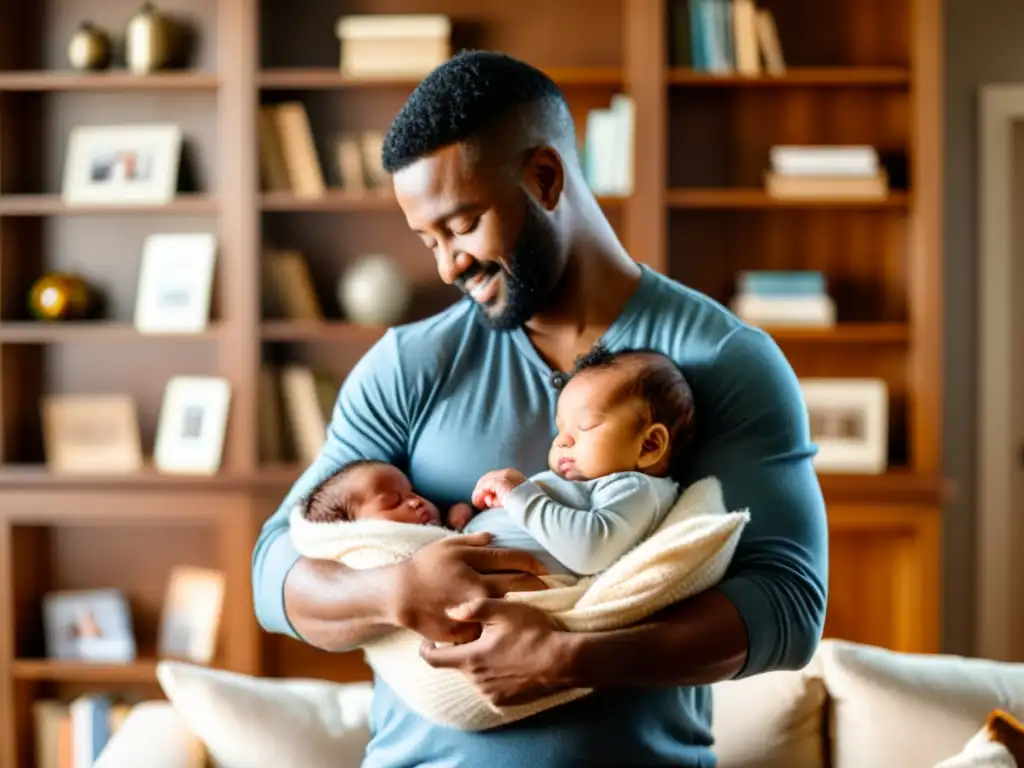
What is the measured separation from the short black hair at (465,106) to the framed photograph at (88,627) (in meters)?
2.83

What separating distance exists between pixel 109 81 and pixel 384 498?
2.59 metres

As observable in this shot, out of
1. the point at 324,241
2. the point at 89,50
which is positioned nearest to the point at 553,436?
the point at 324,241

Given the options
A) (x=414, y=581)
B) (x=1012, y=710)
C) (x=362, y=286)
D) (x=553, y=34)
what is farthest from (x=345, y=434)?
(x=553, y=34)

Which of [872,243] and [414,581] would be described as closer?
[414,581]

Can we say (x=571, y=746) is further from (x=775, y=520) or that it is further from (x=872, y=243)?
(x=872, y=243)

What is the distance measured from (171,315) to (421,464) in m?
2.38

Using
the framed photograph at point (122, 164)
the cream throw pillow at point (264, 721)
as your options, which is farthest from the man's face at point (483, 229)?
the framed photograph at point (122, 164)

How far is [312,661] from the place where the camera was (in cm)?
374

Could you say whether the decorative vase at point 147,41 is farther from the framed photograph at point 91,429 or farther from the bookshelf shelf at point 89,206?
the framed photograph at point 91,429

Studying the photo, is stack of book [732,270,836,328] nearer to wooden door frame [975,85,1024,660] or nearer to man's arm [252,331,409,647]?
wooden door frame [975,85,1024,660]

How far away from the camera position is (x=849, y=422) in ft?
12.1

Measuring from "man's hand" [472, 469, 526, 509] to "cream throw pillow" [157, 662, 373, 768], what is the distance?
3.18 ft

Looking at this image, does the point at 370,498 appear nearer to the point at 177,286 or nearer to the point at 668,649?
the point at 668,649

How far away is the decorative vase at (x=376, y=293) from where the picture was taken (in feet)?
12.0
